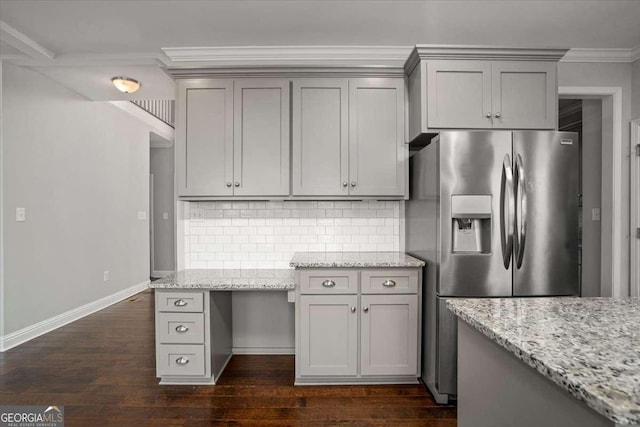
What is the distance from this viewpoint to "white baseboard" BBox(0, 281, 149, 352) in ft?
9.77

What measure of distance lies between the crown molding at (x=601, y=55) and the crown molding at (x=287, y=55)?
147 centimetres

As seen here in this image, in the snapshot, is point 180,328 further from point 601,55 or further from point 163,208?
point 163,208

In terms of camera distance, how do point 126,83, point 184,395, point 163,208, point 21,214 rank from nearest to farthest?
point 184,395 → point 21,214 → point 126,83 → point 163,208

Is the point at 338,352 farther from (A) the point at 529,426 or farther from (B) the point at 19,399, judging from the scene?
(B) the point at 19,399

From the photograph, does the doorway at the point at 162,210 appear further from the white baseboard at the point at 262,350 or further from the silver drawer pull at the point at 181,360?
the silver drawer pull at the point at 181,360

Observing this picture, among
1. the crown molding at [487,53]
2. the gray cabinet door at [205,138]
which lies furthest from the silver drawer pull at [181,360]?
the crown molding at [487,53]

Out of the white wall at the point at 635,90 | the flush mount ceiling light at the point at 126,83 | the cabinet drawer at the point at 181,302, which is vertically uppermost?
the flush mount ceiling light at the point at 126,83

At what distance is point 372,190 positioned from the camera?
2.67 m

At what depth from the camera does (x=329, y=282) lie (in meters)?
2.37

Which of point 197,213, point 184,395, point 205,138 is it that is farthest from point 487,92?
point 184,395

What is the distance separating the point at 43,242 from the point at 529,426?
4.23m

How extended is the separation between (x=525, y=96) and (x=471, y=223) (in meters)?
1.09

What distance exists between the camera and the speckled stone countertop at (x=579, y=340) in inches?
23.1

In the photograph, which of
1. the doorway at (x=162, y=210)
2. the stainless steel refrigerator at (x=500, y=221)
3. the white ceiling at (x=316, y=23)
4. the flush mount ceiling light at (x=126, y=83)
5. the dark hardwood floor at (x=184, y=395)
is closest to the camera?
the dark hardwood floor at (x=184, y=395)
